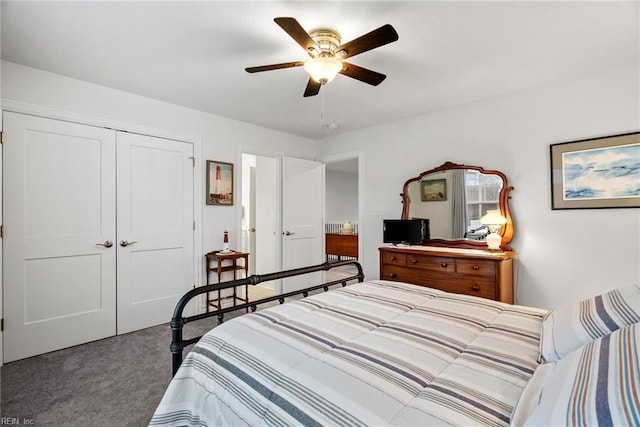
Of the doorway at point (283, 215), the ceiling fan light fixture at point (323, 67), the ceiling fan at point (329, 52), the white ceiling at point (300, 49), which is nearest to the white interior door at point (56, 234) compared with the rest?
the white ceiling at point (300, 49)

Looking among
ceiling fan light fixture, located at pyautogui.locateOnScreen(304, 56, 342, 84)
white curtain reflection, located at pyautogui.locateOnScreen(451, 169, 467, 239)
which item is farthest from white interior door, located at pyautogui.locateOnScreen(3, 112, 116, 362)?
white curtain reflection, located at pyautogui.locateOnScreen(451, 169, 467, 239)

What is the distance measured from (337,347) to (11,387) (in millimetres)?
2503

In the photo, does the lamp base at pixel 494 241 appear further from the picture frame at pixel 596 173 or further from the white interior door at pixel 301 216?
the white interior door at pixel 301 216

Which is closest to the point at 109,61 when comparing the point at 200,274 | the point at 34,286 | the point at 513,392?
the point at 34,286

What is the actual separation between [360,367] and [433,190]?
3.02 metres

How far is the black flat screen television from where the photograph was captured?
11.8ft

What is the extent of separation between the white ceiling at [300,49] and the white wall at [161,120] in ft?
0.42

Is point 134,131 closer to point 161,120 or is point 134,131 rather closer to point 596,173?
point 161,120

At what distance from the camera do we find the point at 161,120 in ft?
11.1

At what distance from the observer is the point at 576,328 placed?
116cm

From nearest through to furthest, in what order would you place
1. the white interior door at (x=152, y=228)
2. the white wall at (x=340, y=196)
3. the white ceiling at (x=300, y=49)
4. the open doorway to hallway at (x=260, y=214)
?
the white ceiling at (x=300, y=49), the white interior door at (x=152, y=228), the open doorway to hallway at (x=260, y=214), the white wall at (x=340, y=196)

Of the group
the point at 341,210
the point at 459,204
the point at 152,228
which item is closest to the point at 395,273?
the point at 459,204

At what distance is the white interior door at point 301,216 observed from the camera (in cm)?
450

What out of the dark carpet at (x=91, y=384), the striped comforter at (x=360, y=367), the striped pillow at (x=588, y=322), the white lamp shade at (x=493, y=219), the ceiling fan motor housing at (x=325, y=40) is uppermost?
the ceiling fan motor housing at (x=325, y=40)
